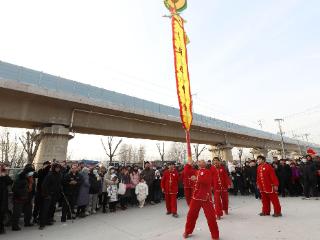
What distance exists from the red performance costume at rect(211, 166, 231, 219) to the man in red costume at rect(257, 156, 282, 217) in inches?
46.4

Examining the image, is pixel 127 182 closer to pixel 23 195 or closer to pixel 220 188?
pixel 220 188

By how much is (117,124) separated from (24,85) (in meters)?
7.83

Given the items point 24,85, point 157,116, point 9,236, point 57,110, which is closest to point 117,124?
point 157,116

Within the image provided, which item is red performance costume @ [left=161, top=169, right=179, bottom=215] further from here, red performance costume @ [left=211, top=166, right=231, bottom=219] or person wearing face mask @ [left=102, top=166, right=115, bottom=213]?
person wearing face mask @ [left=102, top=166, right=115, bottom=213]

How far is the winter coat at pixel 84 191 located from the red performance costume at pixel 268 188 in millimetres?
6321

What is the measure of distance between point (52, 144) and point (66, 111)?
7.63ft

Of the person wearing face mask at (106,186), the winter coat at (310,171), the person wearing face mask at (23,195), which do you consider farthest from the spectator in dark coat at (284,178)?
the person wearing face mask at (23,195)

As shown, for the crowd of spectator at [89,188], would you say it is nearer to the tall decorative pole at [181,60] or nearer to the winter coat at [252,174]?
the winter coat at [252,174]

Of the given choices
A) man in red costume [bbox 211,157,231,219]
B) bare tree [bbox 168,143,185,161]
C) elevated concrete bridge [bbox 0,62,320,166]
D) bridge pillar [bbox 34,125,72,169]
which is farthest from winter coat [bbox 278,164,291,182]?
bare tree [bbox 168,143,185,161]

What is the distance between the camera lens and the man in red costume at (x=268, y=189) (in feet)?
27.2

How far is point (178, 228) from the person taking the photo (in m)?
7.41

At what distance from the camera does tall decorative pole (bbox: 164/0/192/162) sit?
13.0 meters

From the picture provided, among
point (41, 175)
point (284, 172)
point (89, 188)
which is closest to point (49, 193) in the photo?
point (41, 175)

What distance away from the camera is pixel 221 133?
107 ft
